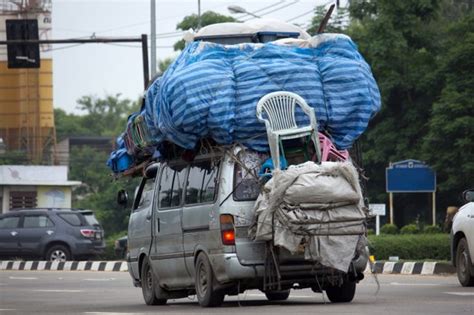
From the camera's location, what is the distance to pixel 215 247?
15.0 meters

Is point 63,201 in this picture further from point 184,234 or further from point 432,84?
point 184,234

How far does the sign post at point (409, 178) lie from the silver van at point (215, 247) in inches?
840

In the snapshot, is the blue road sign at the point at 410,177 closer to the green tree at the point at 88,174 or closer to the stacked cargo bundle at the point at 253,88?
the stacked cargo bundle at the point at 253,88

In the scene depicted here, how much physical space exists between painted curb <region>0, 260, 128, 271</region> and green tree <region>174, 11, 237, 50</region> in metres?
25.4

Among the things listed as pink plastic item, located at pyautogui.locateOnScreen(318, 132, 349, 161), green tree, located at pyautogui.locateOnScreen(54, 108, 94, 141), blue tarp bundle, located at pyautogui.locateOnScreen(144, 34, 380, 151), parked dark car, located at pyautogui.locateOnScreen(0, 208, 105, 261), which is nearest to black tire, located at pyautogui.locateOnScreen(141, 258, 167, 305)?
blue tarp bundle, located at pyautogui.locateOnScreen(144, 34, 380, 151)

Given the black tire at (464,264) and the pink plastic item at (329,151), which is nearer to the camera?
the pink plastic item at (329,151)

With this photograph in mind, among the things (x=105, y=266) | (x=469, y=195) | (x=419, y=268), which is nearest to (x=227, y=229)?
(x=469, y=195)

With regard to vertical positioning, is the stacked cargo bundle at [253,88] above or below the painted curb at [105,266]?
above

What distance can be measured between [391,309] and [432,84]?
3317cm

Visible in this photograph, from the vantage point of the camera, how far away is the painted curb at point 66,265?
35.4 m

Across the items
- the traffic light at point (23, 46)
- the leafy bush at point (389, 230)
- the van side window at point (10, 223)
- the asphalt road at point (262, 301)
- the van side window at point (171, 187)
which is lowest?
the leafy bush at point (389, 230)

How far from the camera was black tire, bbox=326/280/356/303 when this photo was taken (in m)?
15.7

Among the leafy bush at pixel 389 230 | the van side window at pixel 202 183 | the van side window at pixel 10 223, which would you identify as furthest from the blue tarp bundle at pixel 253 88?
the van side window at pixel 10 223

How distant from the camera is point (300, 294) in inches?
769
